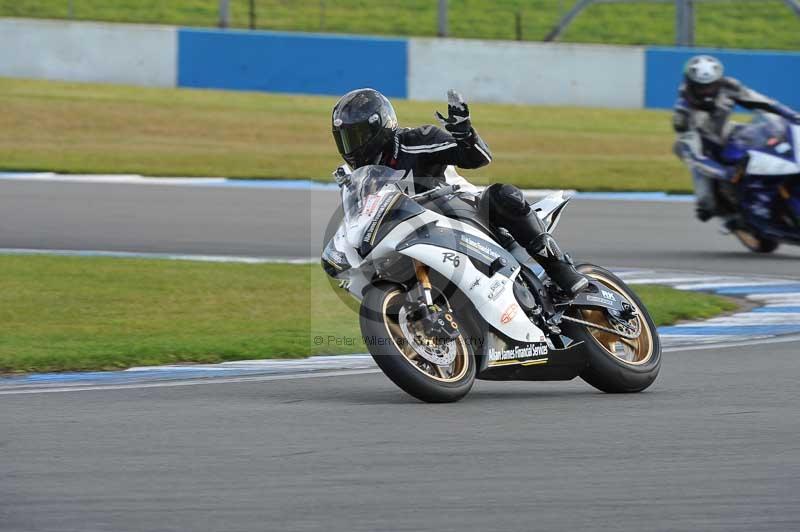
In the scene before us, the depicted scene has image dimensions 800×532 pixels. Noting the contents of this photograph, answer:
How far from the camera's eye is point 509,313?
6.55 metres

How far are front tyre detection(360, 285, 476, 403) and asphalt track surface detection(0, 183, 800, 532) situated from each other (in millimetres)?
111

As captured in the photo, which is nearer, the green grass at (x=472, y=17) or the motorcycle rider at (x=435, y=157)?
the motorcycle rider at (x=435, y=157)

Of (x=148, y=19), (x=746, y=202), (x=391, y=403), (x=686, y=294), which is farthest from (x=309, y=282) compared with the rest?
(x=148, y=19)

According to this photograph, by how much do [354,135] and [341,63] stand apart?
58.8ft

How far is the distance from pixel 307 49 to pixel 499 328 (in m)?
18.5

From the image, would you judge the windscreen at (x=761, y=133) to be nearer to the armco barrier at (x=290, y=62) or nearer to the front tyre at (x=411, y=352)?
the front tyre at (x=411, y=352)

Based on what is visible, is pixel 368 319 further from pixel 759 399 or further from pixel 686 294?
pixel 686 294

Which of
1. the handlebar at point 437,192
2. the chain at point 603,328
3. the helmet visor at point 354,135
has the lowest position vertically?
the chain at point 603,328

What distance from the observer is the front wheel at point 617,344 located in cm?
676

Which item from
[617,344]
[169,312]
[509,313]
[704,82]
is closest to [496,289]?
[509,313]

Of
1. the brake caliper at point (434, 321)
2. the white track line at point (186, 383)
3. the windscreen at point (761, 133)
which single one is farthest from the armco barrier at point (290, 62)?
the brake caliper at point (434, 321)

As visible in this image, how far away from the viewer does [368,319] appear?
6137 millimetres

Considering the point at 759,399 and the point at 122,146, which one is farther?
the point at 122,146

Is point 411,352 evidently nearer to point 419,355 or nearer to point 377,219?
point 419,355
